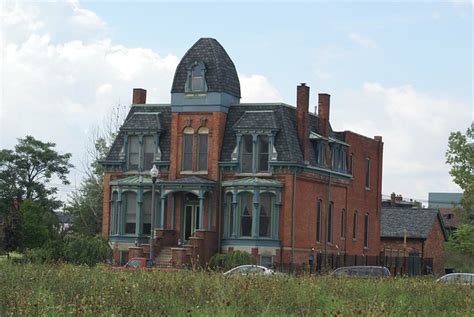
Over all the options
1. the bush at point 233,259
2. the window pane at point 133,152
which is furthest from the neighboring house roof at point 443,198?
the bush at point 233,259

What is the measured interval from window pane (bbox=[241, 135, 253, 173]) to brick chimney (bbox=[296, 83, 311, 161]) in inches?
113

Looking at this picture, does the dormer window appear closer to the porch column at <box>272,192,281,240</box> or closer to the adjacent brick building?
the adjacent brick building

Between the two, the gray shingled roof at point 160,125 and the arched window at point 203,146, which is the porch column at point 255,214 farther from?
the gray shingled roof at point 160,125

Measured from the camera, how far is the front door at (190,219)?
186ft

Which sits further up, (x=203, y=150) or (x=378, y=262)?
(x=203, y=150)

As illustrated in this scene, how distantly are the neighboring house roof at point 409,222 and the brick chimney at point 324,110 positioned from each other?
1513cm

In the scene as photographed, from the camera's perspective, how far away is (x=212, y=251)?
181ft

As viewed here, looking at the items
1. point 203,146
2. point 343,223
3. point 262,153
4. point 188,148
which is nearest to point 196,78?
point 203,146

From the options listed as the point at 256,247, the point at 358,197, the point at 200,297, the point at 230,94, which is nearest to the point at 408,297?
the point at 200,297

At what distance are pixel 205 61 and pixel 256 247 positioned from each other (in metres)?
10.7

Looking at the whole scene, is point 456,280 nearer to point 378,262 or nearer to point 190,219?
point 190,219

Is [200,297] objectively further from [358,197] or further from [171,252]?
[358,197]

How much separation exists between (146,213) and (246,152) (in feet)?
22.5

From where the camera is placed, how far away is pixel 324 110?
6106cm
